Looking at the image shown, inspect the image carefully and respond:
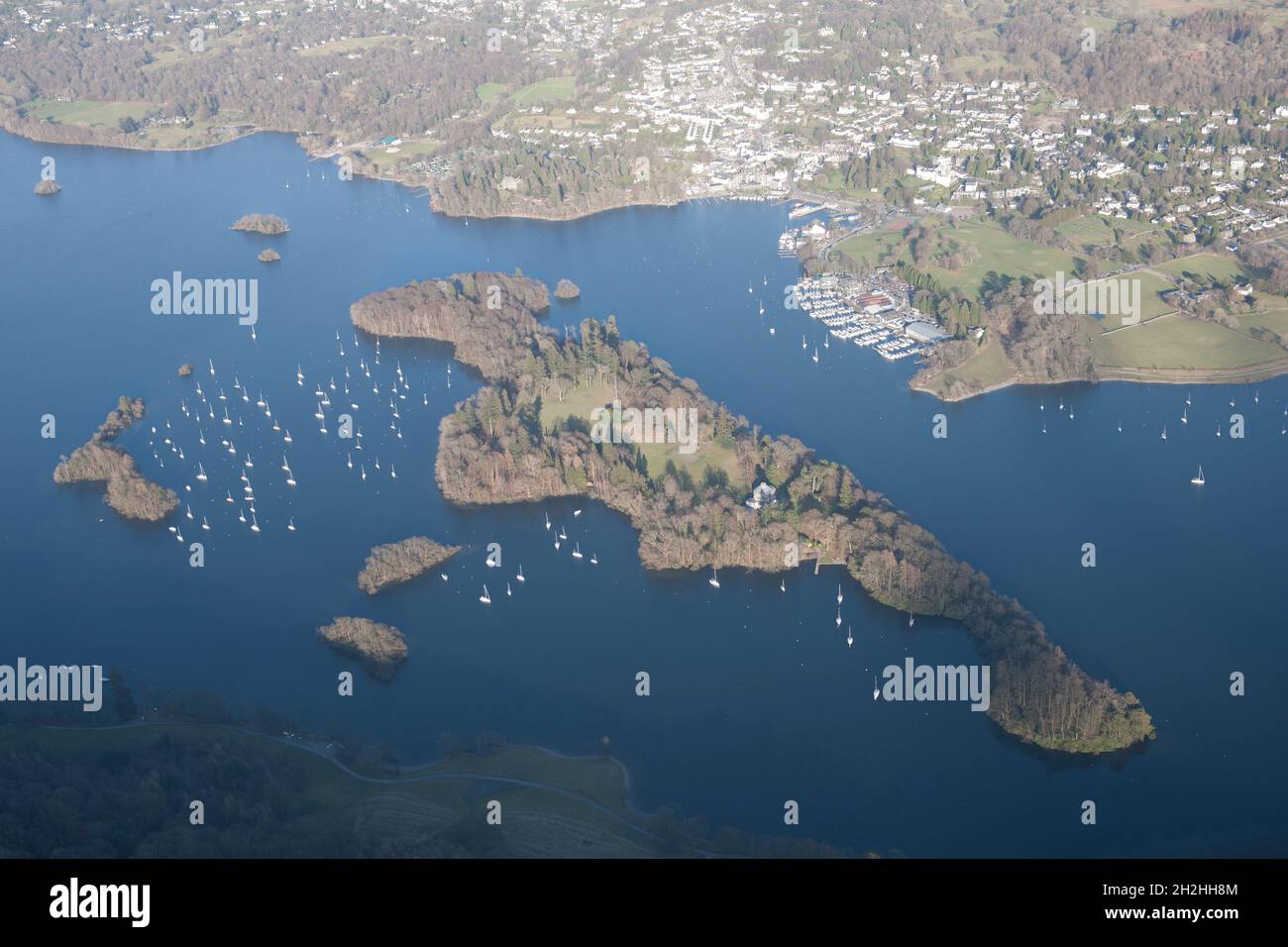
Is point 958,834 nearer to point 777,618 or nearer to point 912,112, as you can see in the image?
point 777,618

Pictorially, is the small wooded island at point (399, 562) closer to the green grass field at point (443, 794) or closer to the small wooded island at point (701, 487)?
the small wooded island at point (701, 487)

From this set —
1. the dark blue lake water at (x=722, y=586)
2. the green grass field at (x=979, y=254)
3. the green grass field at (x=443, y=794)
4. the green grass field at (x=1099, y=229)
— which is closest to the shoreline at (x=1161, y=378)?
the dark blue lake water at (x=722, y=586)

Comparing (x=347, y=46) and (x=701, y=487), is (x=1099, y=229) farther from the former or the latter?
(x=347, y=46)

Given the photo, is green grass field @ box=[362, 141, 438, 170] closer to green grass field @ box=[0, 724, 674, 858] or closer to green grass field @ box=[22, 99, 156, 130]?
green grass field @ box=[22, 99, 156, 130]

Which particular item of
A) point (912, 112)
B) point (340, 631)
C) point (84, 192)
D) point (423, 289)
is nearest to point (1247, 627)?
point (340, 631)

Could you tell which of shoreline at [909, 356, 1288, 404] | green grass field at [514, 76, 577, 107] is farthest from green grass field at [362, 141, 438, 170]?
shoreline at [909, 356, 1288, 404]

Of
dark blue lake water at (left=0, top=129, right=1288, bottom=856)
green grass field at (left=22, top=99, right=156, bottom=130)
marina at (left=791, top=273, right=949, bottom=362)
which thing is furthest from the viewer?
green grass field at (left=22, top=99, right=156, bottom=130)

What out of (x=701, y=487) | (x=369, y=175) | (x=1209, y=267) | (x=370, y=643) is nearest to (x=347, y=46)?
(x=369, y=175)
